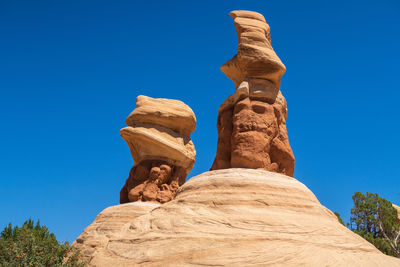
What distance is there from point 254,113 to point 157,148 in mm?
7254

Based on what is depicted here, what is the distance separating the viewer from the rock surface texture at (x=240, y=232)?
28.6 feet

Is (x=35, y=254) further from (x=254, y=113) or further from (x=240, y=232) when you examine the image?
(x=254, y=113)

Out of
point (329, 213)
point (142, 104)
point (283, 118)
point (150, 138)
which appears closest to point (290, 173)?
point (283, 118)

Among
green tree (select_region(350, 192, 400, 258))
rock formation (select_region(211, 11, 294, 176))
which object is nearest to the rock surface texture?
rock formation (select_region(211, 11, 294, 176))

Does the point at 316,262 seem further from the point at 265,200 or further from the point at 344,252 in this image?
the point at 265,200

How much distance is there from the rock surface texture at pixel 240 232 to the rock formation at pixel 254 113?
1.79m

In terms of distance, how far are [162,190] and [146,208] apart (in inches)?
66.0

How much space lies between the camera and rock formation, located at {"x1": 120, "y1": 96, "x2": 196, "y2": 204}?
1942 centimetres

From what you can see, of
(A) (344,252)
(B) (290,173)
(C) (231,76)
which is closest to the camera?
(A) (344,252)

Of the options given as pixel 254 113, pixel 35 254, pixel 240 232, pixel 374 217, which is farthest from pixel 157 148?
Answer: pixel 374 217

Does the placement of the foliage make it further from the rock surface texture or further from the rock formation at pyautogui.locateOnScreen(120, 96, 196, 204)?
the rock formation at pyautogui.locateOnScreen(120, 96, 196, 204)

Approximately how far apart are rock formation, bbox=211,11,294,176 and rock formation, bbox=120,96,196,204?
15.5 feet

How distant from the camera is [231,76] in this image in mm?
16969

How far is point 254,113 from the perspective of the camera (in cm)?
1418
